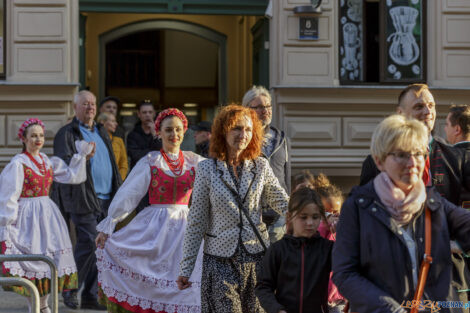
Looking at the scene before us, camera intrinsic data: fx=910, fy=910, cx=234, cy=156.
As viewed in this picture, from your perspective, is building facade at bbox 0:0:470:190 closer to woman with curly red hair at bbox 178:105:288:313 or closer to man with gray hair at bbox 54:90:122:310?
man with gray hair at bbox 54:90:122:310

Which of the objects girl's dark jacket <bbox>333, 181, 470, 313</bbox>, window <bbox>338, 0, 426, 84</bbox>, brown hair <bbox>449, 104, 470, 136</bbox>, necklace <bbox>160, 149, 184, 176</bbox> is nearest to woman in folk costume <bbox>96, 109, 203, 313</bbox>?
necklace <bbox>160, 149, 184, 176</bbox>

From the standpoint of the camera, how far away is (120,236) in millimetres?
7023

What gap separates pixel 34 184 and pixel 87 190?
771 mm

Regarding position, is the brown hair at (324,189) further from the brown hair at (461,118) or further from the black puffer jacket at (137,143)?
the black puffer jacket at (137,143)

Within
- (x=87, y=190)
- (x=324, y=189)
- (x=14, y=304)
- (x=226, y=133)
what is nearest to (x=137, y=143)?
(x=87, y=190)

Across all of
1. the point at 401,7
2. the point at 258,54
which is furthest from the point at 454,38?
the point at 258,54

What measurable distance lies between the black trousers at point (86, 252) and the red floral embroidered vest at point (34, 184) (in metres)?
0.68

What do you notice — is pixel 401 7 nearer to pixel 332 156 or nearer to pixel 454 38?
pixel 454 38

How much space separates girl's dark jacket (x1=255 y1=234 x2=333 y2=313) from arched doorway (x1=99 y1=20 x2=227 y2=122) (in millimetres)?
14106

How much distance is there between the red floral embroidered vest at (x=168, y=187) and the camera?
6898 millimetres

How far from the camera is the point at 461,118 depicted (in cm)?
557

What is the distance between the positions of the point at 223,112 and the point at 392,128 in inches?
73.9

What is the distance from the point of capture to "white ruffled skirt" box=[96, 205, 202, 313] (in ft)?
22.3

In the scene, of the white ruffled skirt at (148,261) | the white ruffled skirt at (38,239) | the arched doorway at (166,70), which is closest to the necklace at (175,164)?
the white ruffled skirt at (148,261)
